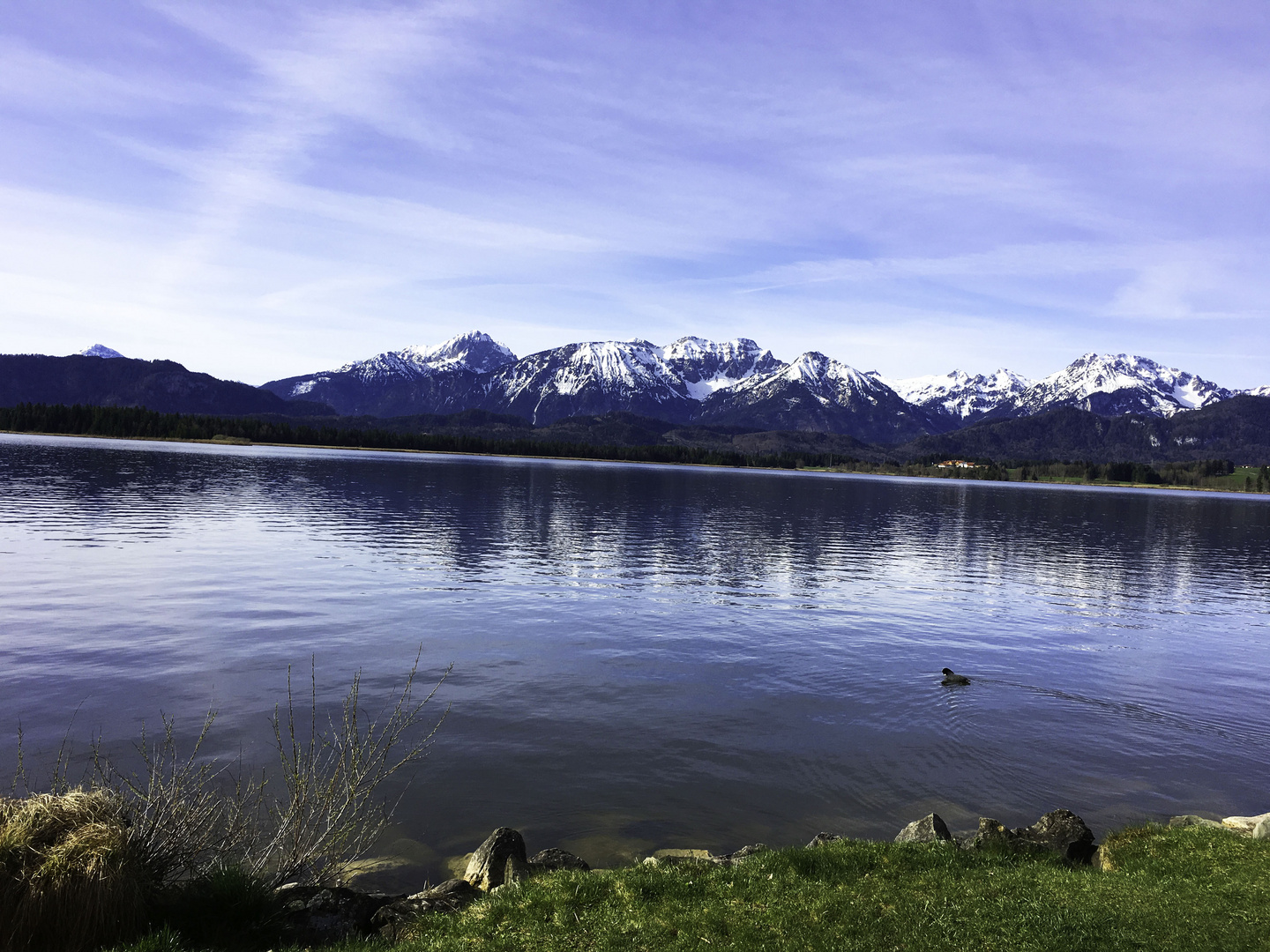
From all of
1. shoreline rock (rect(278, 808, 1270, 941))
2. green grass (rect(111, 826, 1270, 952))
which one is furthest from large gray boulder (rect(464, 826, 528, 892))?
green grass (rect(111, 826, 1270, 952))

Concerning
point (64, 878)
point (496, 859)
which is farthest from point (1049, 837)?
point (64, 878)

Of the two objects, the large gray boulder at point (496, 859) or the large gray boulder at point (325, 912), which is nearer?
the large gray boulder at point (325, 912)

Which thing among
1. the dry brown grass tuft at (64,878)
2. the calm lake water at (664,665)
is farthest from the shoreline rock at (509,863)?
the dry brown grass tuft at (64,878)

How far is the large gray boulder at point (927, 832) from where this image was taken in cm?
1578

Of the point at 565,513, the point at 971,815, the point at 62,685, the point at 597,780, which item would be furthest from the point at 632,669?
the point at 565,513

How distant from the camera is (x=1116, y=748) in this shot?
83.0ft

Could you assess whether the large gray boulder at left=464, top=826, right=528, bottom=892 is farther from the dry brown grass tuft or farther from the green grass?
the dry brown grass tuft

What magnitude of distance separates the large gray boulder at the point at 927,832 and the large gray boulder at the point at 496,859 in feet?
27.4

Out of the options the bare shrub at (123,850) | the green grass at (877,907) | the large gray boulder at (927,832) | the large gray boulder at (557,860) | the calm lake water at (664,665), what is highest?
the bare shrub at (123,850)

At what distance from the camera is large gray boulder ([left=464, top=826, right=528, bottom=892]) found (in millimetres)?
13938

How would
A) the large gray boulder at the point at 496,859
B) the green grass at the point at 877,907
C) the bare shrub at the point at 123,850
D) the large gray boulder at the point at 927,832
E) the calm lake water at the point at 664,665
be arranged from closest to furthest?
the bare shrub at the point at 123,850 → the green grass at the point at 877,907 → the large gray boulder at the point at 496,859 → the large gray boulder at the point at 927,832 → the calm lake water at the point at 664,665

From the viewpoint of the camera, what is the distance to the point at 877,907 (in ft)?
40.1

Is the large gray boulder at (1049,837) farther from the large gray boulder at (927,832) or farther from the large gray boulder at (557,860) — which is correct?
the large gray boulder at (557,860)

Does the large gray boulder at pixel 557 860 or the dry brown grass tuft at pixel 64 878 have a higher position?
the dry brown grass tuft at pixel 64 878
